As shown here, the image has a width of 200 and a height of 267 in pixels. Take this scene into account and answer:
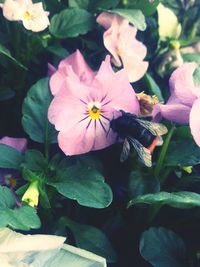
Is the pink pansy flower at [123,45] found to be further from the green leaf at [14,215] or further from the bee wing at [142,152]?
the green leaf at [14,215]

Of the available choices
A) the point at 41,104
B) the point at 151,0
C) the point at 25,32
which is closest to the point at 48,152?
the point at 41,104

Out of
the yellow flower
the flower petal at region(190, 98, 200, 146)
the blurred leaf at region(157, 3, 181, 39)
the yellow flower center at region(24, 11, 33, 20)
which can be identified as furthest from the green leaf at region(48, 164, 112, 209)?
the blurred leaf at region(157, 3, 181, 39)

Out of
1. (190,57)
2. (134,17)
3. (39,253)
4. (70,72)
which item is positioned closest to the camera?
(39,253)

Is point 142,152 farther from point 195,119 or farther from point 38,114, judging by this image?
point 38,114

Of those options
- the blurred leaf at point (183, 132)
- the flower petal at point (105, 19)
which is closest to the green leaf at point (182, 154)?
the blurred leaf at point (183, 132)

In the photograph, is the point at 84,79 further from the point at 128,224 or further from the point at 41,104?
the point at 128,224

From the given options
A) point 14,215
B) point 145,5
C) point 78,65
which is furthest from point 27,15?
point 14,215
